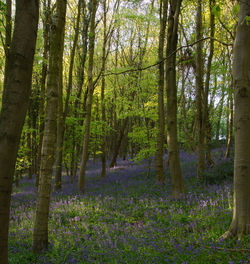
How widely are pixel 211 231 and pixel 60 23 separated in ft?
16.8

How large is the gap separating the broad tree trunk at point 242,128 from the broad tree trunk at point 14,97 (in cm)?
331

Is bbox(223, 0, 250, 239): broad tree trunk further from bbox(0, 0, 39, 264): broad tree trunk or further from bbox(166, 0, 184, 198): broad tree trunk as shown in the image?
bbox(166, 0, 184, 198): broad tree trunk

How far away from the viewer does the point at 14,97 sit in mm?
2109

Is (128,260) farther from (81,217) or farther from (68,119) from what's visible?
(68,119)

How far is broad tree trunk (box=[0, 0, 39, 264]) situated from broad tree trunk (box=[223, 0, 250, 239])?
3312 millimetres

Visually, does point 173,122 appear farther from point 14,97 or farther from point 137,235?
point 14,97

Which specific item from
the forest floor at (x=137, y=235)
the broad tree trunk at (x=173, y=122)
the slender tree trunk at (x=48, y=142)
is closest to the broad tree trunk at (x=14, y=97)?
the forest floor at (x=137, y=235)

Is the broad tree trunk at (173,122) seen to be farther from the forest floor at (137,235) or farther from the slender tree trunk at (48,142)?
the slender tree trunk at (48,142)

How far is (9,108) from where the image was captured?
2.09m

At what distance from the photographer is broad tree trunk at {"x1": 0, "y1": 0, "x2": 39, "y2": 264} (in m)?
2.08

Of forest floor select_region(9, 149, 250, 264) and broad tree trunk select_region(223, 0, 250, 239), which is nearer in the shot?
forest floor select_region(9, 149, 250, 264)

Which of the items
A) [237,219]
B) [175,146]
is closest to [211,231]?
[237,219]

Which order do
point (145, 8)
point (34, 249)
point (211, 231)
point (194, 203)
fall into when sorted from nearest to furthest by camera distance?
point (211, 231), point (34, 249), point (194, 203), point (145, 8)

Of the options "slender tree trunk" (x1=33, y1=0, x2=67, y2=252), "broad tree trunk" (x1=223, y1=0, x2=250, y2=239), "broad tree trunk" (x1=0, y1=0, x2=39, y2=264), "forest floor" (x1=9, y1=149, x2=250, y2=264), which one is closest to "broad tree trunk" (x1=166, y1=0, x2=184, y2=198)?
"forest floor" (x1=9, y1=149, x2=250, y2=264)
